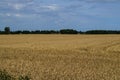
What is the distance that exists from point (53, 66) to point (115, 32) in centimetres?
5892

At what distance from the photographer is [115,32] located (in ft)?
248

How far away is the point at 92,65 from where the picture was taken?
18547 mm

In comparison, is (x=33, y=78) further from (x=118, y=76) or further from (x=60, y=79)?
(x=118, y=76)

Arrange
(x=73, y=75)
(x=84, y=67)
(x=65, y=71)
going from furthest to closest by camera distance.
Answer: (x=84, y=67), (x=65, y=71), (x=73, y=75)

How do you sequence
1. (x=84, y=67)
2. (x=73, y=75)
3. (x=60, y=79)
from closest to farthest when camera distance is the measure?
(x=60, y=79), (x=73, y=75), (x=84, y=67)

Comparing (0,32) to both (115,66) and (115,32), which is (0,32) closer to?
(115,32)

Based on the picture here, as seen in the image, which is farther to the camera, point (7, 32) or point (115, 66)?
point (7, 32)

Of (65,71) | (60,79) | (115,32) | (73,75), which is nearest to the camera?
(60,79)

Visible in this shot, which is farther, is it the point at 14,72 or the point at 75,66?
the point at 75,66

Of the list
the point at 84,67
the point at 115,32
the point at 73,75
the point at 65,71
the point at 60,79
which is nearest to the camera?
the point at 60,79

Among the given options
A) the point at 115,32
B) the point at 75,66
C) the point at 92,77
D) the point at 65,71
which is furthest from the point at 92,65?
the point at 115,32

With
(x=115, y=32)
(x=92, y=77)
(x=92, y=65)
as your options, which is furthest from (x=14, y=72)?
(x=115, y=32)

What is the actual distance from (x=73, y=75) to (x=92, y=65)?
13.1ft

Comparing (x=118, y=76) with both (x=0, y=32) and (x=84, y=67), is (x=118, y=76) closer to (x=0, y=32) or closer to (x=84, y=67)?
(x=84, y=67)
